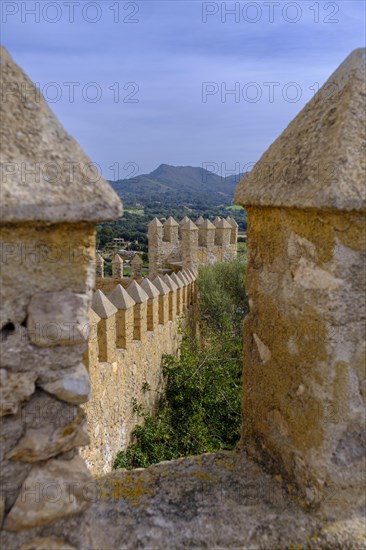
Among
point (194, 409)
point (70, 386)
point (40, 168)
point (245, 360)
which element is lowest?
point (194, 409)

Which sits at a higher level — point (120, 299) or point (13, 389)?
point (13, 389)

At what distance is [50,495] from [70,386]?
364 mm

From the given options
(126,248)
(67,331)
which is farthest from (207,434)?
(126,248)

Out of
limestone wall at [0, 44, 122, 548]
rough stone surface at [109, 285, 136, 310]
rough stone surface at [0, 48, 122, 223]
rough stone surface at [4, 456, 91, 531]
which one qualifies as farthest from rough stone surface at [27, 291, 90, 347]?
rough stone surface at [109, 285, 136, 310]

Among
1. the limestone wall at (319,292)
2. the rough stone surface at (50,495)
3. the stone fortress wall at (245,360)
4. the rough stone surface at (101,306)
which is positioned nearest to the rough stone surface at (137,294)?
the rough stone surface at (101,306)

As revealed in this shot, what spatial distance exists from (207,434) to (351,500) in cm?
483

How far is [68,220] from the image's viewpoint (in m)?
1.52

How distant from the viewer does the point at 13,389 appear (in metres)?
1.57

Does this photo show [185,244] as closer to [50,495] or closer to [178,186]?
[50,495]

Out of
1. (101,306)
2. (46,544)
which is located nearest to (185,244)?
(101,306)

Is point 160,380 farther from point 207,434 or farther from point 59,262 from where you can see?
point 59,262

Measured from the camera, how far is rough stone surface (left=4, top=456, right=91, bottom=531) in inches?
62.5

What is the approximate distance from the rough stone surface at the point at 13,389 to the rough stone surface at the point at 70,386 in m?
0.05

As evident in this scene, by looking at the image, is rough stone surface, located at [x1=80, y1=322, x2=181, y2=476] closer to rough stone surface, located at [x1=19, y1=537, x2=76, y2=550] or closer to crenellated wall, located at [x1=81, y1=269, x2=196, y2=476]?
crenellated wall, located at [x1=81, y1=269, x2=196, y2=476]
